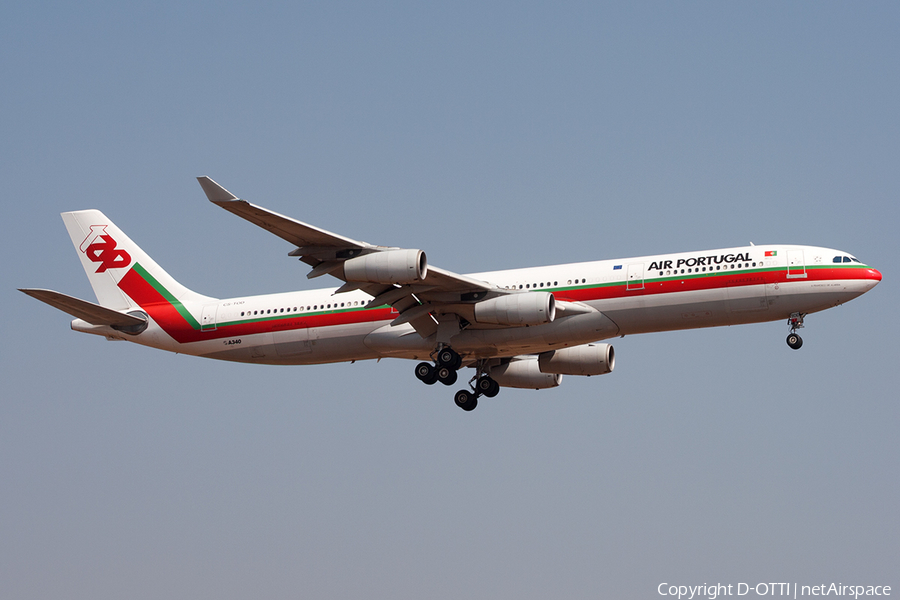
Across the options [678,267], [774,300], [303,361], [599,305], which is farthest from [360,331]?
[774,300]

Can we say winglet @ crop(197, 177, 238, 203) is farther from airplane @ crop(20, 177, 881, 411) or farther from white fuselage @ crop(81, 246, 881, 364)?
white fuselage @ crop(81, 246, 881, 364)

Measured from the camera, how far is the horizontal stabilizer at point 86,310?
3922 centimetres

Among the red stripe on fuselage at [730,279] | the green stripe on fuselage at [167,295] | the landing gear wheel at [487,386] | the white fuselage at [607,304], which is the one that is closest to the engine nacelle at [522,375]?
the landing gear wheel at [487,386]

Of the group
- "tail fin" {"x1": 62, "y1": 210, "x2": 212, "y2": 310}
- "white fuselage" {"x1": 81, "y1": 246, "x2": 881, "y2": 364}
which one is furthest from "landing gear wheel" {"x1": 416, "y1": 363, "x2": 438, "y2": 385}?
"tail fin" {"x1": 62, "y1": 210, "x2": 212, "y2": 310}

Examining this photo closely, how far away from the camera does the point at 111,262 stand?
46.2 metres

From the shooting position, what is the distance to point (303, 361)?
4253cm

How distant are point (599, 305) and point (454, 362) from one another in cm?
565

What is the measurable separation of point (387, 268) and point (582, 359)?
11.0 m

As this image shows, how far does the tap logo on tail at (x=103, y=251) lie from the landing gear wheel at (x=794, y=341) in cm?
2644

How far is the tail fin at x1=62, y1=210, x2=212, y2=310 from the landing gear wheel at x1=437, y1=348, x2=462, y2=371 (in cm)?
1065

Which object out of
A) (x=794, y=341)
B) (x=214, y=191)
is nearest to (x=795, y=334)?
(x=794, y=341)

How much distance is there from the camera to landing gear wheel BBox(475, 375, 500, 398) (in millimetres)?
44938

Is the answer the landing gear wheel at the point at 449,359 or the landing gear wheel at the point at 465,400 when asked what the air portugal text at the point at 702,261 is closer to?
the landing gear wheel at the point at 449,359

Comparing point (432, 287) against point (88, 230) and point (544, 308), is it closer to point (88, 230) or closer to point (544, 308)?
point (544, 308)
